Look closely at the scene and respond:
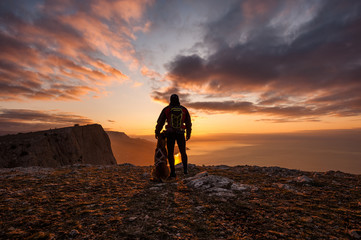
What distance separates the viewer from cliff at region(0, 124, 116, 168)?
12.7m

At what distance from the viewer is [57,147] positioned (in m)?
15.7

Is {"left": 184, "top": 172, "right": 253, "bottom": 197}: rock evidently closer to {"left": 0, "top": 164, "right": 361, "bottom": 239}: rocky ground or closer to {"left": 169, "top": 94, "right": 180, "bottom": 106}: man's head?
{"left": 0, "top": 164, "right": 361, "bottom": 239}: rocky ground

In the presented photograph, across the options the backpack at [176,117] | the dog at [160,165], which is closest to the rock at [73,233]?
the dog at [160,165]

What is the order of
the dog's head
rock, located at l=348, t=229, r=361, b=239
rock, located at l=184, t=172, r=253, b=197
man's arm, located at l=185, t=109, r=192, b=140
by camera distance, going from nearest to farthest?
rock, located at l=348, t=229, r=361, b=239
rock, located at l=184, t=172, r=253, b=197
the dog's head
man's arm, located at l=185, t=109, r=192, b=140

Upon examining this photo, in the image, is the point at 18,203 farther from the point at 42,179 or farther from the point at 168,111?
the point at 168,111

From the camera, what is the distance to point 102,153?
20.6 metres

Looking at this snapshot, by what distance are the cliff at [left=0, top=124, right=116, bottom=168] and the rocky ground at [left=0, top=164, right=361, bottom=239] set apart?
1071cm

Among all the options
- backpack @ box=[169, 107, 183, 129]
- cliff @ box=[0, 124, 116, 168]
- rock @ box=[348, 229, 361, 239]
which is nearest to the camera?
rock @ box=[348, 229, 361, 239]

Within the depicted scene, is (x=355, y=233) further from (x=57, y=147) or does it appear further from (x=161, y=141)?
(x=57, y=147)

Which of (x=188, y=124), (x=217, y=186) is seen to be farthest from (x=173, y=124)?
(x=217, y=186)

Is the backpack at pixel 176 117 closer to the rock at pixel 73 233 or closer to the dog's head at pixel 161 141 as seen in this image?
the dog's head at pixel 161 141

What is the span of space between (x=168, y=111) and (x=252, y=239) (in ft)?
16.4

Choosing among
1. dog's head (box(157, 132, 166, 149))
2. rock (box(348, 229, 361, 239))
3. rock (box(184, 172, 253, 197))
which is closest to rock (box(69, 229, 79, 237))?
rock (box(184, 172, 253, 197))

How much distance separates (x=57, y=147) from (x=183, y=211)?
17.1m
